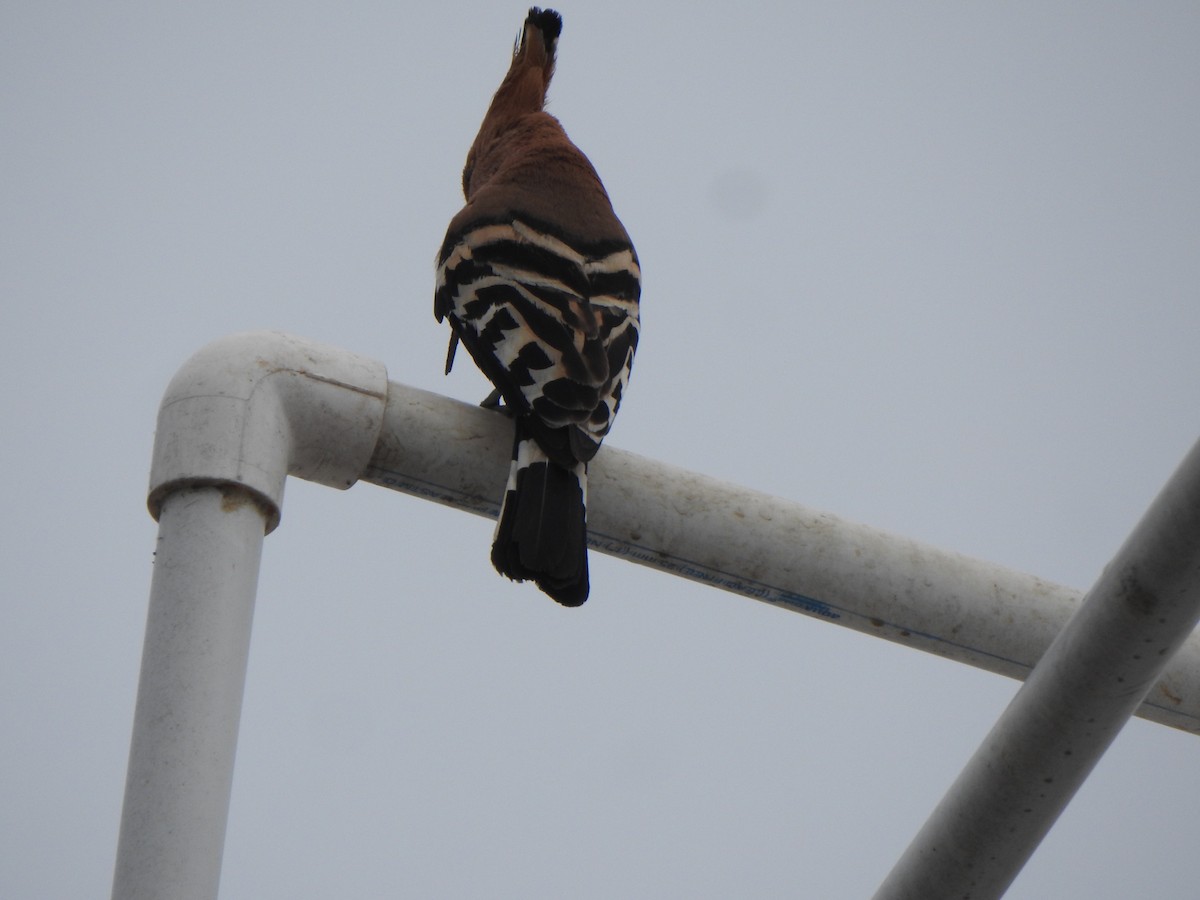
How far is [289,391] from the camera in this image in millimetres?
1701

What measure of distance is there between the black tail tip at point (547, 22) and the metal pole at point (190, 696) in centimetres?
343

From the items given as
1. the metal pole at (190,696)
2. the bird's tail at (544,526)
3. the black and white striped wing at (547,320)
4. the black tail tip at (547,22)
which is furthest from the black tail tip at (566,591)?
the black tail tip at (547,22)

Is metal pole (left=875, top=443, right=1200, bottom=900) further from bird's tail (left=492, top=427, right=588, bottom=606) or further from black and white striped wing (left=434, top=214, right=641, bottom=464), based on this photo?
black and white striped wing (left=434, top=214, right=641, bottom=464)

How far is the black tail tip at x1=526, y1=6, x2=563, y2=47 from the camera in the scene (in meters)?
4.66

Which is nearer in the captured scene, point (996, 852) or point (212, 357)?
point (996, 852)

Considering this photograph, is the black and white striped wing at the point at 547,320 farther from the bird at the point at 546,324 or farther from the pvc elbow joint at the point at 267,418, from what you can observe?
the pvc elbow joint at the point at 267,418

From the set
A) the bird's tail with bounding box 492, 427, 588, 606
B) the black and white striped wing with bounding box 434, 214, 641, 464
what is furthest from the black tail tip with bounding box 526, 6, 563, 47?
the bird's tail with bounding box 492, 427, 588, 606

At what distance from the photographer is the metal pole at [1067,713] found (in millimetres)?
1208

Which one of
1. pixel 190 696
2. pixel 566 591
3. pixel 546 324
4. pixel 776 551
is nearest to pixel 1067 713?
pixel 776 551

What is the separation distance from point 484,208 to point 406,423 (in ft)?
4.78

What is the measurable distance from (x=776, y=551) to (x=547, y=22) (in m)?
3.32

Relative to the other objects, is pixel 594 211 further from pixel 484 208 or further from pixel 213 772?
pixel 213 772

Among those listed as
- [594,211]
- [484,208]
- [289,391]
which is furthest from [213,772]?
[594,211]

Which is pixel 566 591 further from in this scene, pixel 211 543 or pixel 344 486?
pixel 211 543
